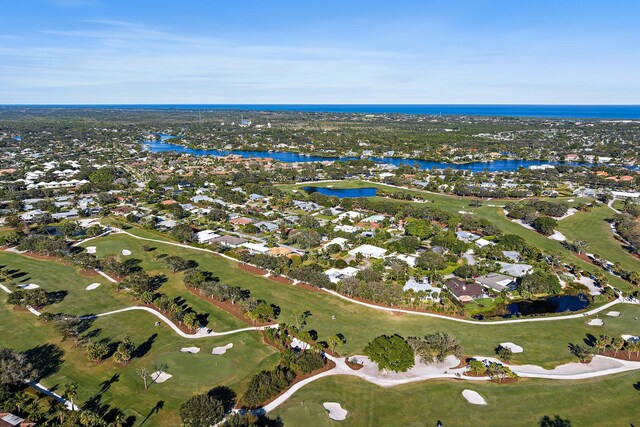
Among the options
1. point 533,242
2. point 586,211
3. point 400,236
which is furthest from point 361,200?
point 586,211

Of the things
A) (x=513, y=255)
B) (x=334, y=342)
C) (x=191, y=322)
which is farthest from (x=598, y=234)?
(x=191, y=322)

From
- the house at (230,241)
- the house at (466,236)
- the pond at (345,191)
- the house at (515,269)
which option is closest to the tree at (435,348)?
the house at (515,269)

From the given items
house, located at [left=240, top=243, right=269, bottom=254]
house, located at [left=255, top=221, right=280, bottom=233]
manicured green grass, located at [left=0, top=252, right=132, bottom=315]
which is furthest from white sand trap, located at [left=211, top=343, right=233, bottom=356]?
house, located at [left=255, top=221, right=280, bottom=233]

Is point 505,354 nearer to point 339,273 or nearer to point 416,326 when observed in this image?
point 416,326

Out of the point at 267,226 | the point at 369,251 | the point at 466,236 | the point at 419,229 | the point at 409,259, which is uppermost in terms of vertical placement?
the point at 419,229

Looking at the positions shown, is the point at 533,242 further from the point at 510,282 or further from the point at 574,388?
the point at 574,388
